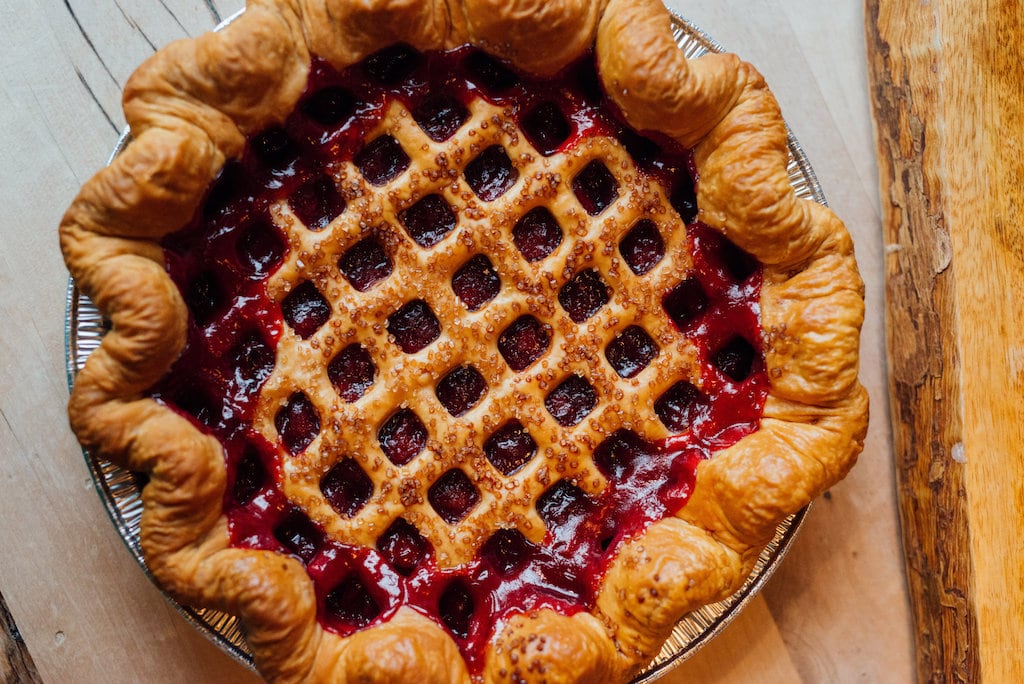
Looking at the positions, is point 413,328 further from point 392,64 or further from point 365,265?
point 392,64

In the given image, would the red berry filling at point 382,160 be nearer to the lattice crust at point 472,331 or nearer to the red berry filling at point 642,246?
the lattice crust at point 472,331

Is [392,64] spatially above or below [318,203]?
above

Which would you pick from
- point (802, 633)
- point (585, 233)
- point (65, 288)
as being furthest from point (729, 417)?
point (65, 288)

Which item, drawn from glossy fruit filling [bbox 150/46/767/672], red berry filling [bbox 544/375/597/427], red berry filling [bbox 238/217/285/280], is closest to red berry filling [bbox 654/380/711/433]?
glossy fruit filling [bbox 150/46/767/672]

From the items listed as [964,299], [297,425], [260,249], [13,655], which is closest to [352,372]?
[297,425]

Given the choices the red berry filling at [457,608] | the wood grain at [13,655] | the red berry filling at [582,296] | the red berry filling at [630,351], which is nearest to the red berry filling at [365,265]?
the red berry filling at [582,296]

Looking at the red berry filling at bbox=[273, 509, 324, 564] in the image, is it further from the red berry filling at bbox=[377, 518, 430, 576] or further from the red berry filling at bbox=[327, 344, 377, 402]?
the red berry filling at bbox=[327, 344, 377, 402]
